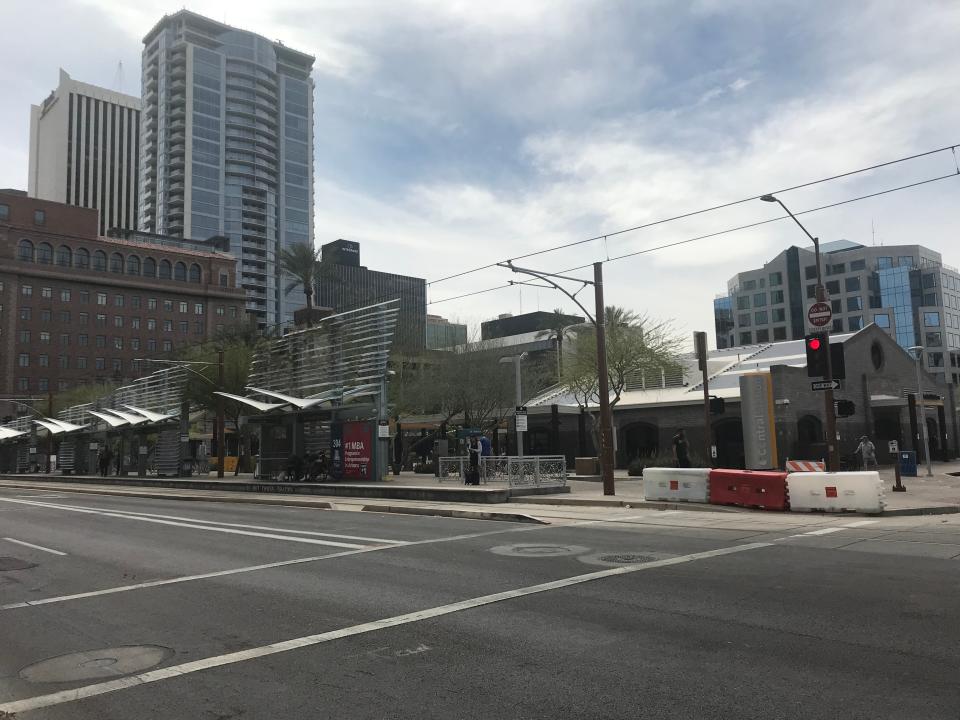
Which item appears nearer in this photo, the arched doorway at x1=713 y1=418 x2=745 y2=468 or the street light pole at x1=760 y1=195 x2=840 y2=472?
the street light pole at x1=760 y1=195 x2=840 y2=472

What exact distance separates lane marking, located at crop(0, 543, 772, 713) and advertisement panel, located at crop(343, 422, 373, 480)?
20667 mm

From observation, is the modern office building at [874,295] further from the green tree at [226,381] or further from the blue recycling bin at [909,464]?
the green tree at [226,381]

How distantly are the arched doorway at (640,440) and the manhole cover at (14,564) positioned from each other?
108 feet

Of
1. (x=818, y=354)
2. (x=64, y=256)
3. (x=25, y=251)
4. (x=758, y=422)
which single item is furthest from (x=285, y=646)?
(x=64, y=256)

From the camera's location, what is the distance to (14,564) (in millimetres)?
11711

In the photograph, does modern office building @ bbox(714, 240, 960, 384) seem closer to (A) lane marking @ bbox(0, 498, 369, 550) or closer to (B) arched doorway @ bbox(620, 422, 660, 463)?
(B) arched doorway @ bbox(620, 422, 660, 463)

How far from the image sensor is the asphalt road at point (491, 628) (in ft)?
16.6

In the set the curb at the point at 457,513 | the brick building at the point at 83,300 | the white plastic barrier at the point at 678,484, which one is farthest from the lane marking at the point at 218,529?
the brick building at the point at 83,300

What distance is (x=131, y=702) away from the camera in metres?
5.20

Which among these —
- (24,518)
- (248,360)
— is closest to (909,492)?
(24,518)

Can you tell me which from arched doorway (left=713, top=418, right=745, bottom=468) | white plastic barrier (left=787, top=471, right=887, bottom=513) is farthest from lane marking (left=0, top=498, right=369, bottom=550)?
arched doorway (left=713, top=418, right=745, bottom=468)

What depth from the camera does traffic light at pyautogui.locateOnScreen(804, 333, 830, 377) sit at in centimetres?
1905

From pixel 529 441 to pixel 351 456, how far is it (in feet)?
58.4

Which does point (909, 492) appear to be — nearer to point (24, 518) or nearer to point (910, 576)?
point (910, 576)
